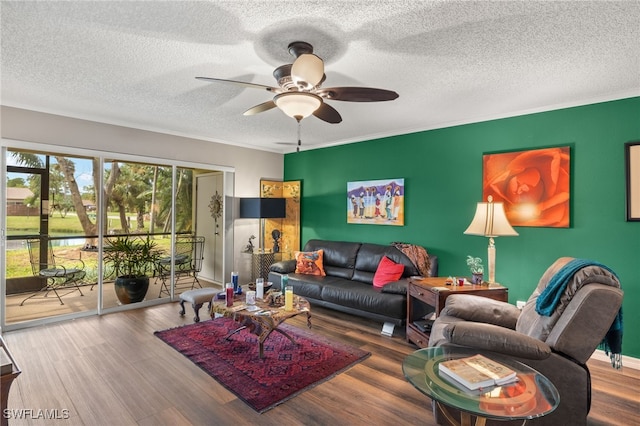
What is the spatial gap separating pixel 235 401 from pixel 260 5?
104 inches

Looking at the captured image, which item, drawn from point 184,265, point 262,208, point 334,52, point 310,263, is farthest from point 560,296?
point 184,265

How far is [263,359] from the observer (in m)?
3.03

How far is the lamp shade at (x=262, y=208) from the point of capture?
18.0 feet

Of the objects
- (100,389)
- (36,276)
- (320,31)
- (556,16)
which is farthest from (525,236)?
(36,276)

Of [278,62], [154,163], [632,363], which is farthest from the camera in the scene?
[154,163]

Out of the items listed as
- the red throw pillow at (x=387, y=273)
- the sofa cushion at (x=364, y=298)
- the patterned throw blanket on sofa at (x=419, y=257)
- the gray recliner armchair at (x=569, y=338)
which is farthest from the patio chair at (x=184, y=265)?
the gray recliner armchair at (x=569, y=338)

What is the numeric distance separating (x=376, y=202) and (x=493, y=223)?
6.58 ft

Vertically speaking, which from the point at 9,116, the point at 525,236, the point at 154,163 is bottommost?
the point at 525,236

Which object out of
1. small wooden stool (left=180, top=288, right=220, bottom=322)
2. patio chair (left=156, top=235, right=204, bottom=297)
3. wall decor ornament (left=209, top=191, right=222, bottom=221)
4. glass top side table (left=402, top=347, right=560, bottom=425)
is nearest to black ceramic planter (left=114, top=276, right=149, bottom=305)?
patio chair (left=156, top=235, right=204, bottom=297)

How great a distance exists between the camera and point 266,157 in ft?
20.6

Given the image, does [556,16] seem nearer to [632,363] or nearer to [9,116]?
[632,363]

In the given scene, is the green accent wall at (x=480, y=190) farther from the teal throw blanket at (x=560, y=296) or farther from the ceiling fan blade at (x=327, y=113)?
the teal throw blanket at (x=560, y=296)

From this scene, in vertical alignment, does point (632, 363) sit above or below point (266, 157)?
below

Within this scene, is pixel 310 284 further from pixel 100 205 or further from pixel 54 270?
pixel 54 270
